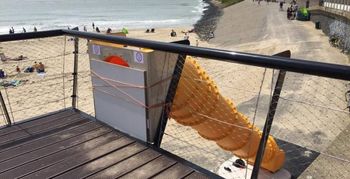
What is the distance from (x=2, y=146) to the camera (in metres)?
3.62

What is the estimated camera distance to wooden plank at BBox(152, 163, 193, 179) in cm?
293

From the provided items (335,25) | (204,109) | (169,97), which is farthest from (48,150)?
(335,25)

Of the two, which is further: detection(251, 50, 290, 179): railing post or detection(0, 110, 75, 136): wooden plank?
detection(0, 110, 75, 136): wooden plank

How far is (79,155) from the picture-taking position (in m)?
3.35

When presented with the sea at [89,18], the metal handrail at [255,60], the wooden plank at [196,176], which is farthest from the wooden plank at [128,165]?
the sea at [89,18]

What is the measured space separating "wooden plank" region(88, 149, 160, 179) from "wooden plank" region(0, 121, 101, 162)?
2.95 ft

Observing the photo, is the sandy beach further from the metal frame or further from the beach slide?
the metal frame

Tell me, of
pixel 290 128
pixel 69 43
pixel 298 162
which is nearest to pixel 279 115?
pixel 290 128

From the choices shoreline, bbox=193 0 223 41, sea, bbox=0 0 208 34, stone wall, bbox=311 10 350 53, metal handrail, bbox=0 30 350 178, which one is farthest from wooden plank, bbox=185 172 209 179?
sea, bbox=0 0 208 34

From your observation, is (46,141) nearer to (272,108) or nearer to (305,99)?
(272,108)

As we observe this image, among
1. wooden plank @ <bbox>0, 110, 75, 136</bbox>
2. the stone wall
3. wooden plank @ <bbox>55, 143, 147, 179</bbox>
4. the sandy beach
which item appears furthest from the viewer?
the stone wall

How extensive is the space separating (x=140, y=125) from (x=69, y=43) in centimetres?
3541

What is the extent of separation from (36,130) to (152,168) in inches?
66.4

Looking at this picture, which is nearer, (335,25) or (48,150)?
(48,150)
